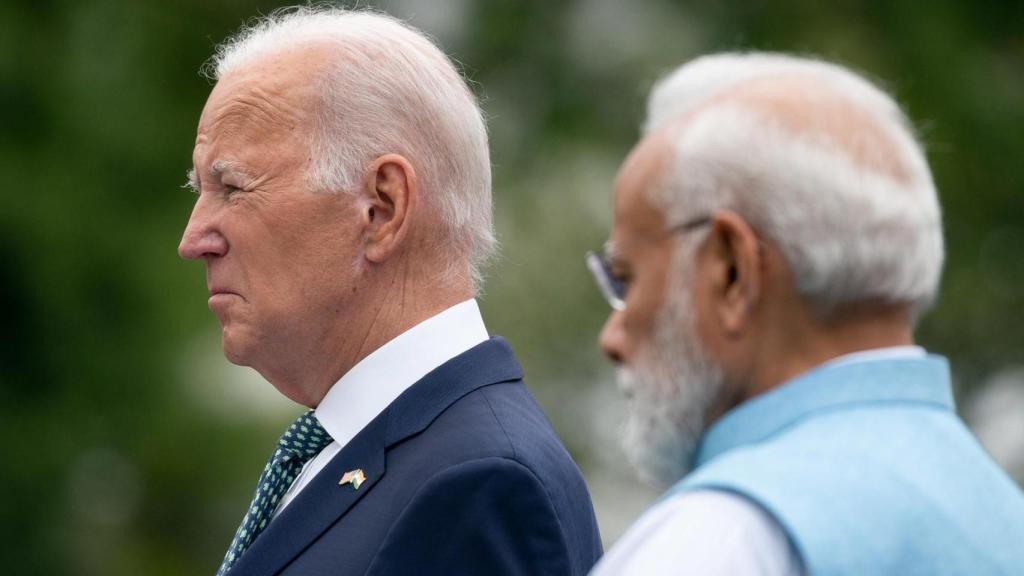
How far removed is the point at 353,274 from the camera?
340 centimetres

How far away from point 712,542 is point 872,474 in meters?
0.23

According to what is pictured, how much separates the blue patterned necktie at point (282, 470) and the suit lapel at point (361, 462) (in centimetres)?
22

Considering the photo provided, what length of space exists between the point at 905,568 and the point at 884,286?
0.38 metres

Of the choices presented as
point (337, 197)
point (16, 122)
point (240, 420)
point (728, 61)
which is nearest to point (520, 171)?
point (240, 420)

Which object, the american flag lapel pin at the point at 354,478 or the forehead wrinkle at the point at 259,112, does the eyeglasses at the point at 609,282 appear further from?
the forehead wrinkle at the point at 259,112

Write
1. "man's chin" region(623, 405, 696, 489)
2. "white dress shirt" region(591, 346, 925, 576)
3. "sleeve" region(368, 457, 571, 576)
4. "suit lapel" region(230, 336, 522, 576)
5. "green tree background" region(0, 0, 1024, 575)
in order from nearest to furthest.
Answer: "white dress shirt" region(591, 346, 925, 576), "man's chin" region(623, 405, 696, 489), "sleeve" region(368, 457, 571, 576), "suit lapel" region(230, 336, 522, 576), "green tree background" region(0, 0, 1024, 575)

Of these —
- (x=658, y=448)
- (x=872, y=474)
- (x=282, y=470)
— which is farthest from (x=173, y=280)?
(x=872, y=474)

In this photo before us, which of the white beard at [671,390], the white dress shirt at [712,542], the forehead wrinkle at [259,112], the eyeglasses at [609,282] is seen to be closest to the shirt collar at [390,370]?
the forehead wrinkle at [259,112]

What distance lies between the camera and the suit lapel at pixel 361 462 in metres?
3.18

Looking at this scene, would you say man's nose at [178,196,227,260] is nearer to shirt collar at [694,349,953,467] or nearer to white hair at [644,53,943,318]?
white hair at [644,53,943,318]

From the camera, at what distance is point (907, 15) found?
10.2 m

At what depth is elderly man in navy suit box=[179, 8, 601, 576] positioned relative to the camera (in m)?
3.21

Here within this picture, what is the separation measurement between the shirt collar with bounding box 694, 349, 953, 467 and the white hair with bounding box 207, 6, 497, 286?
1.32 m

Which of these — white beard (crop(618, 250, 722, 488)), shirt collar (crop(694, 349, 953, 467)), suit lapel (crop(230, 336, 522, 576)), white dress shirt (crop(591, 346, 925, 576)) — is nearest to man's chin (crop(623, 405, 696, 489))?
A: white beard (crop(618, 250, 722, 488))
